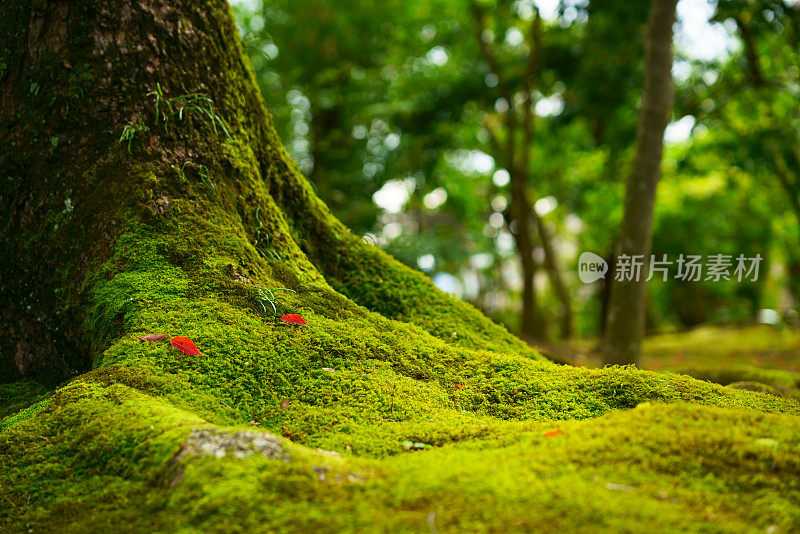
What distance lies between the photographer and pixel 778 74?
476 inches

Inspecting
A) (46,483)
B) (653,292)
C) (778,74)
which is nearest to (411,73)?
(778,74)

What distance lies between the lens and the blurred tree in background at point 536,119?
34.6 feet

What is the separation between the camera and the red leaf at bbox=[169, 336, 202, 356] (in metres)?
2.67

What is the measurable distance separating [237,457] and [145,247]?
63.5 inches

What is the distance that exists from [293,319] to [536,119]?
636 inches

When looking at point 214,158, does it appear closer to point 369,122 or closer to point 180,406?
point 180,406

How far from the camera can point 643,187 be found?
6.21m

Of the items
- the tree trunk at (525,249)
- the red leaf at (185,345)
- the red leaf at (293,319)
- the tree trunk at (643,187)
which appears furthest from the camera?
the tree trunk at (525,249)

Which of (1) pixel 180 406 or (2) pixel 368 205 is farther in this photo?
(2) pixel 368 205

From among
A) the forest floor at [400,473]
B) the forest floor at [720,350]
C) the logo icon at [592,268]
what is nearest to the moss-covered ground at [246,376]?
the forest floor at [400,473]

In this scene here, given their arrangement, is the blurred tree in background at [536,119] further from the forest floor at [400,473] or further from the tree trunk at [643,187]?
the forest floor at [400,473]

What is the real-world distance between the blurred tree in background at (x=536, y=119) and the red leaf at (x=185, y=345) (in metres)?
5.34

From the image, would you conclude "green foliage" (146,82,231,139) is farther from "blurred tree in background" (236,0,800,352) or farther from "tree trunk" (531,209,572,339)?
"tree trunk" (531,209,572,339)
